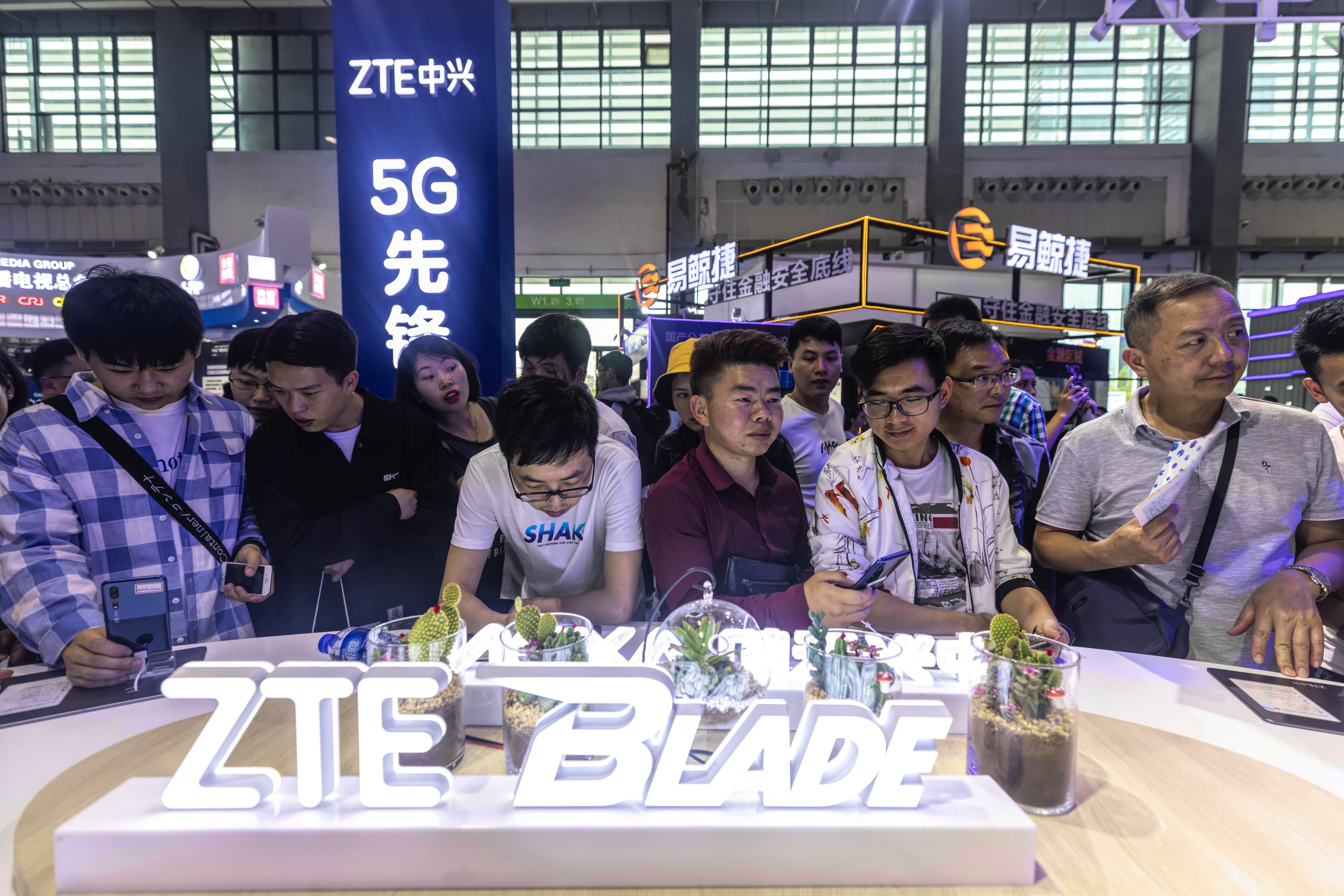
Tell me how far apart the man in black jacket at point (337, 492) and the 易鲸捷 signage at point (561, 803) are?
2.83 ft

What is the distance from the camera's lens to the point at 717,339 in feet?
6.27

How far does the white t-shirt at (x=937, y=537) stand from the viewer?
1778 mm

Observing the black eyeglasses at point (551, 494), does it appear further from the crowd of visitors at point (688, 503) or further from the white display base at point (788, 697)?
the white display base at point (788, 697)

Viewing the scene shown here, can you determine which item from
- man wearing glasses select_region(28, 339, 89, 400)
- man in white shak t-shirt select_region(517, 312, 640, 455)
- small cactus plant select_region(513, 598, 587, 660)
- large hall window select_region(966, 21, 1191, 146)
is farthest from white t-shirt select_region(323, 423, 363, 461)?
large hall window select_region(966, 21, 1191, 146)

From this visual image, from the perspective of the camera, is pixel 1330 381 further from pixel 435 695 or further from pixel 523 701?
pixel 435 695

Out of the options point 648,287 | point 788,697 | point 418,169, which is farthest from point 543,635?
point 648,287

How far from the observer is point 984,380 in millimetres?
2359

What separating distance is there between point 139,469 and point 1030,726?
1944mm

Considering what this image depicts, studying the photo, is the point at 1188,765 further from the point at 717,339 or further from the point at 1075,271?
the point at 1075,271

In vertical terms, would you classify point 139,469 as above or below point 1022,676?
above

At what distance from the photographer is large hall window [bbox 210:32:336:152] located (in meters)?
12.5

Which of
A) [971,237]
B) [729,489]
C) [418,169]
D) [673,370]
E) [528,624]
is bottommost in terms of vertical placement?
[528,624]

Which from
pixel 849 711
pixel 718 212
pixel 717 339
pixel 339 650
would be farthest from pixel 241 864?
pixel 718 212

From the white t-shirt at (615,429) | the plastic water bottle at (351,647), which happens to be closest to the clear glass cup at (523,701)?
the plastic water bottle at (351,647)
